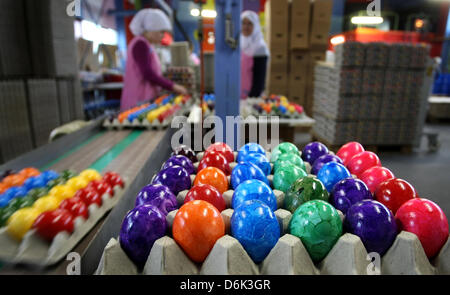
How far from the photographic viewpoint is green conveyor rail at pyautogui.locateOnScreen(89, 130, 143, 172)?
7.63 feet

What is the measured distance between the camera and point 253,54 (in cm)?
495

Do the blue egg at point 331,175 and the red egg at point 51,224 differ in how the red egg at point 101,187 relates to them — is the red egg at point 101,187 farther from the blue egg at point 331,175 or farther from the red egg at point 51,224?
the blue egg at point 331,175

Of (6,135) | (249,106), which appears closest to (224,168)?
(249,106)

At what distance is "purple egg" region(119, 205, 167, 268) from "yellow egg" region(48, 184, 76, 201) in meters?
0.85

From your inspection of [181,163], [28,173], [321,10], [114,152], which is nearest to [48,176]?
[28,173]

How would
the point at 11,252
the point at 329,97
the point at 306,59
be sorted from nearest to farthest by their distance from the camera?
the point at 11,252
the point at 329,97
the point at 306,59

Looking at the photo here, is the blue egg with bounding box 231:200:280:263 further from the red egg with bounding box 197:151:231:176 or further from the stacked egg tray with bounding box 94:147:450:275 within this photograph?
the red egg with bounding box 197:151:231:176

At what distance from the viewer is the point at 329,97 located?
17.9 ft

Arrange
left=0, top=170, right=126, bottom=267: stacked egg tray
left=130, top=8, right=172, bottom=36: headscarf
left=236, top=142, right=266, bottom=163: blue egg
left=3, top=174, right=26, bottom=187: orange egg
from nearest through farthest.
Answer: left=0, top=170, right=126, bottom=267: stacked egg tray
left=236, top=142, right=266, bottom=163: blue egg
left=3, top=174, right=26, bottom=187: orange egg
left=130, top=8, right=172, bottom=36: headscarf

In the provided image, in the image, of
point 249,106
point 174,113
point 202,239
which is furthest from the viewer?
point 249,106

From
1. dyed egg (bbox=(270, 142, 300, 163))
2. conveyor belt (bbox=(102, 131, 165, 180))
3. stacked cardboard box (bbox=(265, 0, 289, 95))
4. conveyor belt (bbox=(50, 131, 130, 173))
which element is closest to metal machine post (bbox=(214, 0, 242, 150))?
conveyor belt (bbox=(102, 131, 165, 180))

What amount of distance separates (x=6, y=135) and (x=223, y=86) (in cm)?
286

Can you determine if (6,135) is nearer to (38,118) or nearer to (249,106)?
(38,118)

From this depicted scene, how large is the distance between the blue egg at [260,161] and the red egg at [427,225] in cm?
66
